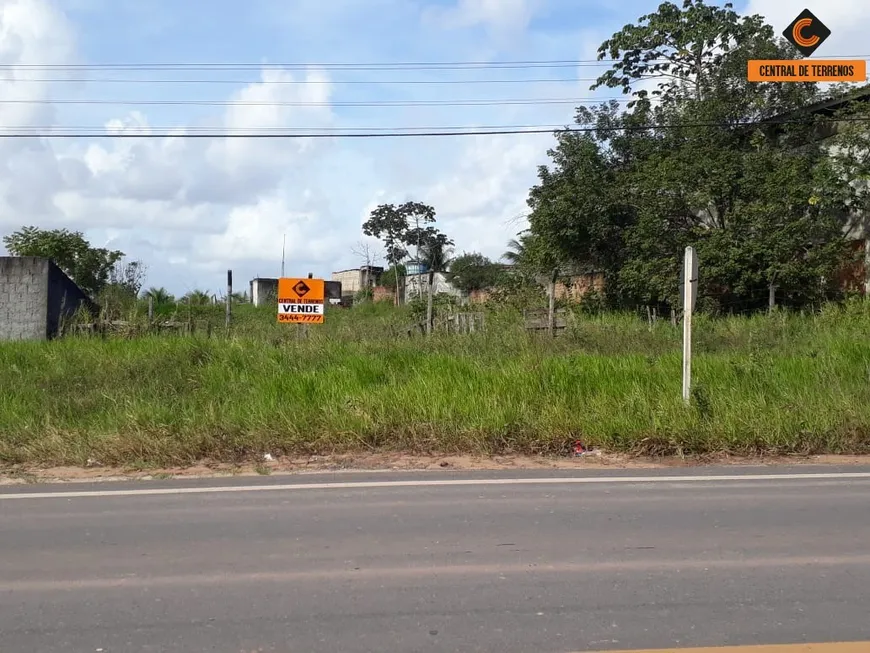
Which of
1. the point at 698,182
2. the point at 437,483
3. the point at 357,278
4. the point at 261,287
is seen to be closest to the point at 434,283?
the point at 261,287

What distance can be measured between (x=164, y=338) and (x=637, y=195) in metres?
13.1

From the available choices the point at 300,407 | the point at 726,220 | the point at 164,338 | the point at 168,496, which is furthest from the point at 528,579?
the point at 726,220

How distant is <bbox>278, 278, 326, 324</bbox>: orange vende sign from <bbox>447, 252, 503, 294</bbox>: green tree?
22420 mm

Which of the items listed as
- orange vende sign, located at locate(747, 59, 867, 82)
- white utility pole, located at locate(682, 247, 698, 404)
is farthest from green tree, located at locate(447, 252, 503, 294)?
white utility pole, located at locate(682, 247, 698, 404)

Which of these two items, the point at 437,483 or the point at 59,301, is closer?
the point at 437,483

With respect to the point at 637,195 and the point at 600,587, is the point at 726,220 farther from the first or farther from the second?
the point at 600,587

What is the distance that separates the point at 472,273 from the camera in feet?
125

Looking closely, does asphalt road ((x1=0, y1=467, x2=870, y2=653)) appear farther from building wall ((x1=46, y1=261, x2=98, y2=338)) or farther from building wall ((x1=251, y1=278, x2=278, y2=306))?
building wall ((x1=251, y1=278, x2=278, y2=306))

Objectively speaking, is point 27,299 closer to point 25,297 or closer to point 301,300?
point 25,297

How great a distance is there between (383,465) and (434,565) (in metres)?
3.49

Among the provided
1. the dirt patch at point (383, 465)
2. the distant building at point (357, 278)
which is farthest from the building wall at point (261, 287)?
the dirt patch at point (383, 465)

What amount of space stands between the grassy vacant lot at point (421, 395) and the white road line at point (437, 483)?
4.06 feet

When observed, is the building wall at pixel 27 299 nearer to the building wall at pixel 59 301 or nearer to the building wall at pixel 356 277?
the building wall at pixel 59 301

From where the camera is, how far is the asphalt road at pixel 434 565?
4172 millimetres
